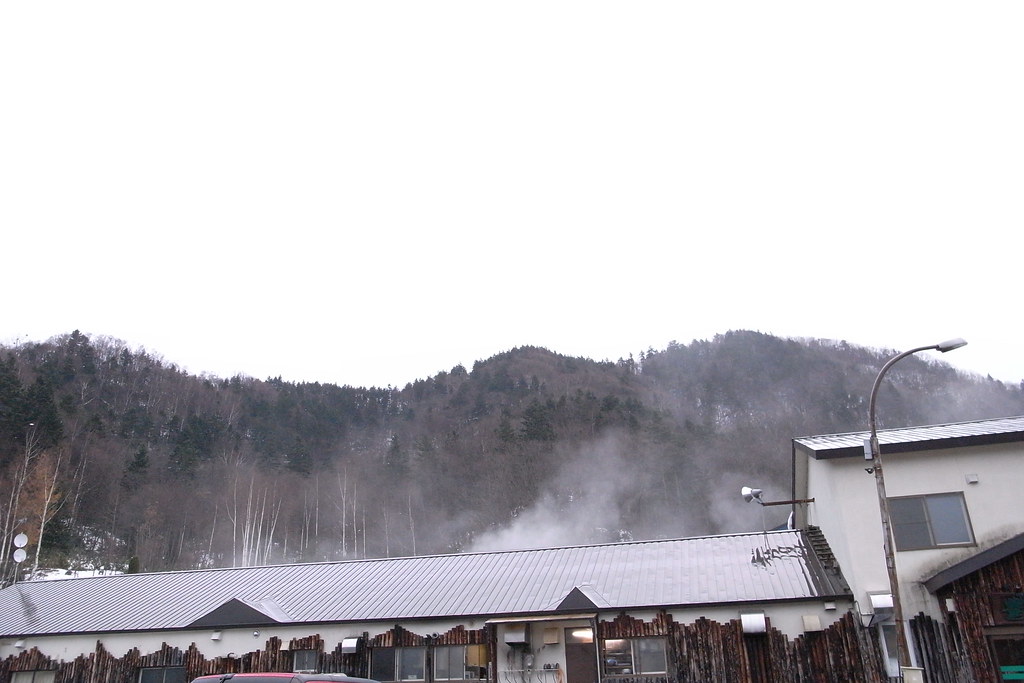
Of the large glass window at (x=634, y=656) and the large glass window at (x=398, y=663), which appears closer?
the large glass window at (x=634, y=656)

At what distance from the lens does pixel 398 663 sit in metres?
16.3

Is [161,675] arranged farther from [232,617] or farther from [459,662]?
[459,662]

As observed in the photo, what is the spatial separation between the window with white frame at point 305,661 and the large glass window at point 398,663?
1.34 m

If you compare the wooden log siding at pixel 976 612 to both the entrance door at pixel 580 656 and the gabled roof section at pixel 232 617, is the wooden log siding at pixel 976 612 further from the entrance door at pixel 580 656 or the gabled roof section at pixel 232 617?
the gabled roof section at pixel 232 617

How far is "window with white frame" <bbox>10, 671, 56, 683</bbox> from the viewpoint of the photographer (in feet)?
60.4

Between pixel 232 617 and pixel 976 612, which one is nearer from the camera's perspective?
pixel 976 612

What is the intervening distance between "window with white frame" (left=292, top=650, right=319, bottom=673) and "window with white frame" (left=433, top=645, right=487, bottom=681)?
2878 millimetres

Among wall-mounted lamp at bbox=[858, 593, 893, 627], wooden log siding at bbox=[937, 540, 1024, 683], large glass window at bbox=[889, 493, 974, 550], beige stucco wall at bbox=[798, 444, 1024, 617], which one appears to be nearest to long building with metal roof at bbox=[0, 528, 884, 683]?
wall-mounted lamp at bbox=[858, 593, 893, 627]

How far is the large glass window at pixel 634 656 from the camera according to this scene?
584 inches

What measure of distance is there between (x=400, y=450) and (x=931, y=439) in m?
56.0

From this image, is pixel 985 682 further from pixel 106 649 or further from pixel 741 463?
pixel 741 463

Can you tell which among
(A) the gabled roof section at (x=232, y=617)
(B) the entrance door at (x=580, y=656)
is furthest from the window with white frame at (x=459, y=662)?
(A) the gabled roof section at (x=232, y=617)

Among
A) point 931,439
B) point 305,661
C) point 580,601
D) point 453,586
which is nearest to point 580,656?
point 580,601

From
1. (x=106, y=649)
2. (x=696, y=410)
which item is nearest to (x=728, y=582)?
(x=106, y=649)
